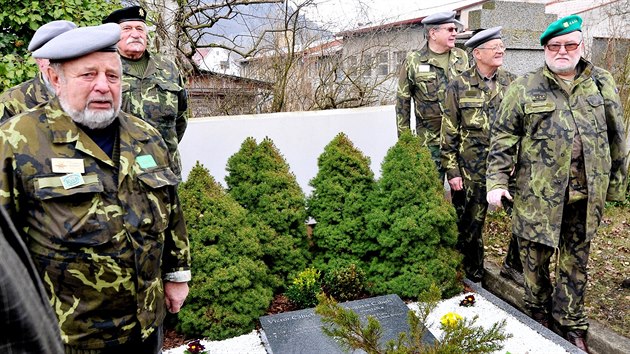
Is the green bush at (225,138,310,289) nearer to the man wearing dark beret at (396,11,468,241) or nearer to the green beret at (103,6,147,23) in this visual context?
the green beret at (103,6,147,23)

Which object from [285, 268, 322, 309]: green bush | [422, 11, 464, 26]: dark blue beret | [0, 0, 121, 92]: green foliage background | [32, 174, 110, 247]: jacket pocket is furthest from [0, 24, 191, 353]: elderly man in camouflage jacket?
[422, 11, 464, 26]: dark blue beret

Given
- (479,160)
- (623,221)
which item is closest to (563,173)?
(479,160)

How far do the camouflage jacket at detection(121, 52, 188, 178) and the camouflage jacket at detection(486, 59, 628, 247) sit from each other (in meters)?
2.39

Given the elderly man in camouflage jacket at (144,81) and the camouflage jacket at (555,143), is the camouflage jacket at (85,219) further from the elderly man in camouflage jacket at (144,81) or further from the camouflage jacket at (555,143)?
the camouflage jacket at (555,143)

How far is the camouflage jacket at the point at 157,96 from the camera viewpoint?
4023 millimetres

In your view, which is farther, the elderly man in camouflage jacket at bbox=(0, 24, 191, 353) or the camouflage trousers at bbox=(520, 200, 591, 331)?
the camouflage trousers at bbox=(520, 200, 591, 331)

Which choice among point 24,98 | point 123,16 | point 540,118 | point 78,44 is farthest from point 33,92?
point 540,118

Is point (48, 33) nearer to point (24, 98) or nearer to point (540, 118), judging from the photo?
point (24, 98)

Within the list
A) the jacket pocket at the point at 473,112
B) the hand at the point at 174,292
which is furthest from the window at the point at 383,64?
the hand at the point at 174,292

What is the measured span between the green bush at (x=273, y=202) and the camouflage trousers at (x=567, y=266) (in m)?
1.74

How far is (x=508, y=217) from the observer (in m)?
6.55

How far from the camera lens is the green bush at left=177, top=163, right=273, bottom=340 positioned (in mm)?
3756

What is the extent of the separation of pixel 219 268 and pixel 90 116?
187 centimetres

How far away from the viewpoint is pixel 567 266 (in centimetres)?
372
